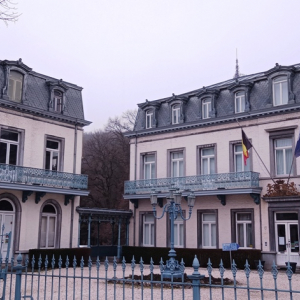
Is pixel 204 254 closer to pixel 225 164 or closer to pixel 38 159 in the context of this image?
pixel 225 164

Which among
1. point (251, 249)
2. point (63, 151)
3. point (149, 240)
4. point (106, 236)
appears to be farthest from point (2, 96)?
point (106, 236)

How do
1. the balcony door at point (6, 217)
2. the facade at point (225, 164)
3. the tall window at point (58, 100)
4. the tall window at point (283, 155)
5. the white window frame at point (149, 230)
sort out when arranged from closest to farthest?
the balcony door at point (6, 217) → the facade at point (225, 164) → the tall window at point (283, 155) → the tall window at point (58, 100) → the white window frame at point (149, 230)

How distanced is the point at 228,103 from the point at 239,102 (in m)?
0.67

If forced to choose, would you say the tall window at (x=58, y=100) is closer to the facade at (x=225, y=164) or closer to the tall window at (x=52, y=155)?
the tall window at (x=52, y=155)

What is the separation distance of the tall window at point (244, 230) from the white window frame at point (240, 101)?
18.4 feet

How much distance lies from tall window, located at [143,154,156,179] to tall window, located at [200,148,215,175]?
11.8 feet

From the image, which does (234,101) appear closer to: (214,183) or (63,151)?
(214,183)

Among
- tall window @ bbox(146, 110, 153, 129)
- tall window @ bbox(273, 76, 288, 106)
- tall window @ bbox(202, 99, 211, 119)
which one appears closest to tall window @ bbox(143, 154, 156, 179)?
tall window @ bbox(146, 110, 153, 129)

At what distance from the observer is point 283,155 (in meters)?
21.3

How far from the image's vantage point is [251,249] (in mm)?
20797

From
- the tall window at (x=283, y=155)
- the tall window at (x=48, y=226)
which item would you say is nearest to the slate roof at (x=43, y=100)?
Result: the tall window at (x=48, y=226)

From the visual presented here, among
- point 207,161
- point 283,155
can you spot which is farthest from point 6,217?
point 283,155

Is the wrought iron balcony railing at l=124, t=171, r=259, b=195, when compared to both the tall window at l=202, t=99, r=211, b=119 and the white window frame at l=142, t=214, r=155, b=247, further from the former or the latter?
the tall window at l=202, t=99, r=211, b=119

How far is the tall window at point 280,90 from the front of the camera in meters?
21.5
